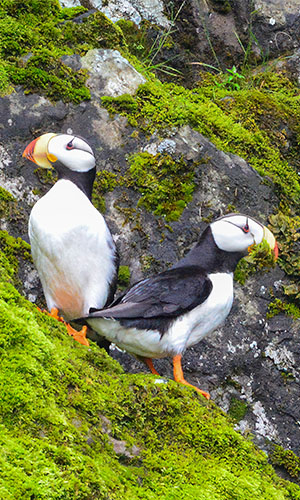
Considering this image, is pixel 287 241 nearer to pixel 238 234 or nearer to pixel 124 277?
Result: pixel 238 234

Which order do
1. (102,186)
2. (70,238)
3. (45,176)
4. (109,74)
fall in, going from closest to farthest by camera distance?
(70,238), (45,176), (102,186), (109,74)

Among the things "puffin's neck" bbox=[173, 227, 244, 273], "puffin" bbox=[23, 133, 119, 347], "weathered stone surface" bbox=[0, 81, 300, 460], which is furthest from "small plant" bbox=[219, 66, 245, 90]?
"puffin's neck" bbox=[173, 227, 244, 273]

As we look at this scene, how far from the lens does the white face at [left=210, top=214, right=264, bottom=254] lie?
4.98 metres

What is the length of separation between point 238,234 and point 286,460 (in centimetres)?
207

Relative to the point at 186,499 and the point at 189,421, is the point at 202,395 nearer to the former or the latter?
the point at 189,421

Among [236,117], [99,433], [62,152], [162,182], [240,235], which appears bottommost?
[162,182]

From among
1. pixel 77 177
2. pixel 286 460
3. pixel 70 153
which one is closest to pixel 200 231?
pixel 77 177

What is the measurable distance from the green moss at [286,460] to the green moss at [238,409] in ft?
1.37

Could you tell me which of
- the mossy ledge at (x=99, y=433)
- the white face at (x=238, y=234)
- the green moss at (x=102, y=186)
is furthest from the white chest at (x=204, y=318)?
the green moss at (x=102, y=186)

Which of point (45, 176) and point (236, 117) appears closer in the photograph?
point (45, 176)

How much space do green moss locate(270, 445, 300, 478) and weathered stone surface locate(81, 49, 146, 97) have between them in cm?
390

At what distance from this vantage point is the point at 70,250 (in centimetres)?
484

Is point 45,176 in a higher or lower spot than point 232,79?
lower

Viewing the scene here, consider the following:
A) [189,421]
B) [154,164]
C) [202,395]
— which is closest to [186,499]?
[189,421]
